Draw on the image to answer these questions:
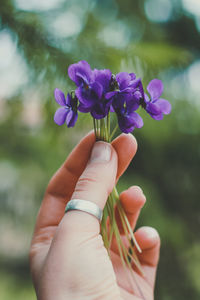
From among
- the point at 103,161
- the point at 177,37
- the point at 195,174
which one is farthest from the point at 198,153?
the point at 103,161

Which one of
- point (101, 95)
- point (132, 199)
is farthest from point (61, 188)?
point (101, 95)

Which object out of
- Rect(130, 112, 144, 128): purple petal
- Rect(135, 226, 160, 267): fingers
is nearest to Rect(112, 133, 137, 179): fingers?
Rect(130, 112, 144, 128): purple petal

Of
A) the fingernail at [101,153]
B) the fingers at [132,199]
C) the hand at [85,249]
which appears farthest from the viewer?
the fingers at [132,199]

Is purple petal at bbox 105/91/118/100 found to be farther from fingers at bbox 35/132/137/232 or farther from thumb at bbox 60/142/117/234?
fingers at bbox 35/132/137/232

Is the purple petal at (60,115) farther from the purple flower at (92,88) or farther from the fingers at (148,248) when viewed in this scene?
the fingers at (148,248)

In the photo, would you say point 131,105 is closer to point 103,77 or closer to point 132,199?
point 103,77

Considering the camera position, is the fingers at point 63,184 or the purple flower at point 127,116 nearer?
the purple flower at point 127,116

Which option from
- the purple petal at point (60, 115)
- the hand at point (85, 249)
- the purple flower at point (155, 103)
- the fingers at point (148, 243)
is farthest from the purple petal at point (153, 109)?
the fingers at point (148, 243)
